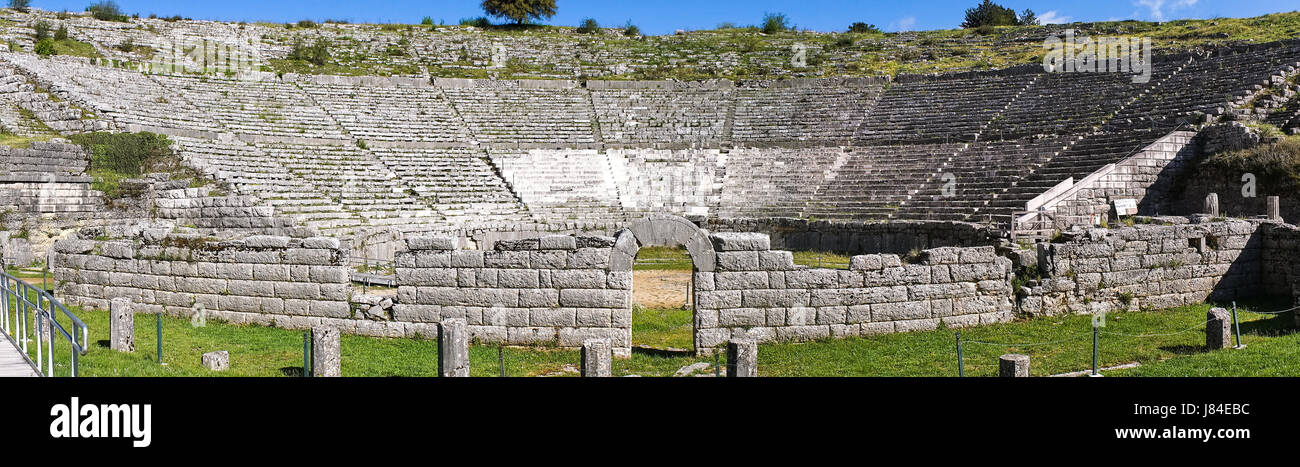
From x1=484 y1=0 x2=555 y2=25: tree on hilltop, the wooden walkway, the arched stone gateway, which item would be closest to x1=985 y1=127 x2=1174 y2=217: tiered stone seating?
the arched stone gateway

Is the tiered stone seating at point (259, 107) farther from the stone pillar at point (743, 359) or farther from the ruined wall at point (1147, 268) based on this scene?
the ruined wall at point (1147, 268)

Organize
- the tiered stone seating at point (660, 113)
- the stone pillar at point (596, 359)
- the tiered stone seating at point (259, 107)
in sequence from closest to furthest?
the stone pillar at point (596, 359), the tiered stone seating at point (259, 107), the tiered stone seating at point (660, 113)

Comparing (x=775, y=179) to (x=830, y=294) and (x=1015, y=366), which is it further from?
(x=1015, y=366)

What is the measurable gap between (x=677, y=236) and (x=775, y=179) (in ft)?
62.6

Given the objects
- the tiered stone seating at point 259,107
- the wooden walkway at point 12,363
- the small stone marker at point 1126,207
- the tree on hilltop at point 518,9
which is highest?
the tree on hilltop at point 518,9

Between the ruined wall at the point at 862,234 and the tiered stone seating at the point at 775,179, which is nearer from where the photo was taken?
the ruined wall at the point at 862,234

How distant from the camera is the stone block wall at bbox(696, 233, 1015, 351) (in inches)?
401

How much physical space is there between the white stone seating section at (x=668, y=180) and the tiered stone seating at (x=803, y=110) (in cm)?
268

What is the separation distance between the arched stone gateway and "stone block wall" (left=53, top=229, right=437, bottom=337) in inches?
126

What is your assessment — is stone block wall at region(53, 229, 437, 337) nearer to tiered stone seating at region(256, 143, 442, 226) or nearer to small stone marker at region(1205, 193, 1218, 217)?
tiered stone seating at region(256, 143, 442, 226)

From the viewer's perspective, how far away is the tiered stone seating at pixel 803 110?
3212cm

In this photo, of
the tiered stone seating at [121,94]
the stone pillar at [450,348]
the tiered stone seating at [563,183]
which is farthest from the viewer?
the tiered stone seating at [563,183]

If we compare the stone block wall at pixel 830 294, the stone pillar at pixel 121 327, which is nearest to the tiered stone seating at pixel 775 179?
the stone block wall at pixel 830 294
